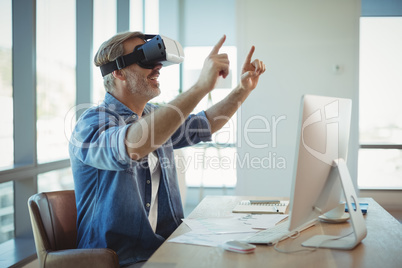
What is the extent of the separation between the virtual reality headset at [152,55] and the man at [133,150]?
0.04 m

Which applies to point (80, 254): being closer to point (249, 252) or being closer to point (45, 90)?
point (249, 252)


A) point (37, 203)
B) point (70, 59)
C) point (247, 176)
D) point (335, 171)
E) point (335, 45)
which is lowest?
point (247, 176)

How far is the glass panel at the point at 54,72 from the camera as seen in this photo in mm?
3205

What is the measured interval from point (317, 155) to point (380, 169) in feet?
15.3

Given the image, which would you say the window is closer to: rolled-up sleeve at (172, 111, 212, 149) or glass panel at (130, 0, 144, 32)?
glass panel at (130, 0, 144, 32)

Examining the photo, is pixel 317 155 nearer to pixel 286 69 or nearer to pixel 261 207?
pixel 261 207

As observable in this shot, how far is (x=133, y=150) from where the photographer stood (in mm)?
1345

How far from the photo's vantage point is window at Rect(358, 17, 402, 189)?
208 inches

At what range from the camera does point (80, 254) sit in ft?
4.64

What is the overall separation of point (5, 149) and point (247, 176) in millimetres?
3255

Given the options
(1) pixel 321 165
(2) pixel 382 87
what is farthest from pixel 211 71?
(2) pixel 382 87

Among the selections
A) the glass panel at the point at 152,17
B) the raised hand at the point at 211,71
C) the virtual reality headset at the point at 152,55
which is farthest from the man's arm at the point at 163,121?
the glass panel at the point at 152,17

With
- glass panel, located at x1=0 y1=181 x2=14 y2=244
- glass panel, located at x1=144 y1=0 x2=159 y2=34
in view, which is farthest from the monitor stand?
glass panel, located at x1=144 y1=0 x2=159 y2=34

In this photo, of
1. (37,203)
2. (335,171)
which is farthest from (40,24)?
(335,171)
